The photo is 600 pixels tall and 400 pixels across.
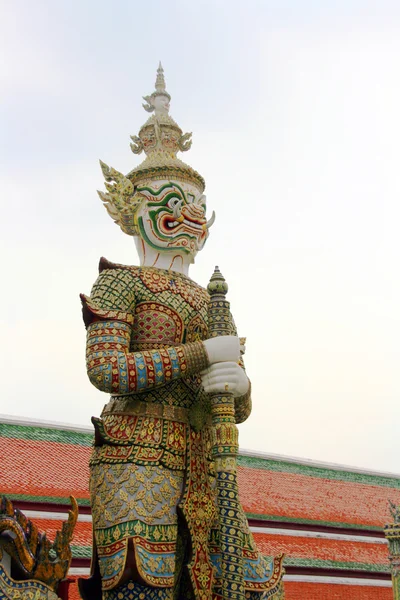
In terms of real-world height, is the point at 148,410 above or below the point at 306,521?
above

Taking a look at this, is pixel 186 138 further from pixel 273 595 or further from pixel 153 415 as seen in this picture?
pixel 273 595

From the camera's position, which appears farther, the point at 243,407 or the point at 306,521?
the point at 306,521

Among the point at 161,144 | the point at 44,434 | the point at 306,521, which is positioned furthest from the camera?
the point at 306,521

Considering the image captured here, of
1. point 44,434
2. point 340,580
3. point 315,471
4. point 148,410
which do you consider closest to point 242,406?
point 148,410

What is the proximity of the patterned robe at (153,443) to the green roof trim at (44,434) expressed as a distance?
15.4 feet

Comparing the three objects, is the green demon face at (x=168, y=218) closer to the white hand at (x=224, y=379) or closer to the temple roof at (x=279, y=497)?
the white hand at (x=224, y=379)

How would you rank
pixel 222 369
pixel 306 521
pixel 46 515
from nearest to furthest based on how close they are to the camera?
pixel 222 369, pixel 46 515, pixel 306 521

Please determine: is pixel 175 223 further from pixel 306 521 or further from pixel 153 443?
pixel 306 521

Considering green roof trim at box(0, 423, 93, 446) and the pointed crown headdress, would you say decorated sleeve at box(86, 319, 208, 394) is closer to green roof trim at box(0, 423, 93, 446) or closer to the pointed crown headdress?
the pointed crown headdress

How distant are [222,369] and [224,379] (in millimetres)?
61

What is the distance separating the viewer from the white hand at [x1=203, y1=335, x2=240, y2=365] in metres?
4.84

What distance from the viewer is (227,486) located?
15.2 feet

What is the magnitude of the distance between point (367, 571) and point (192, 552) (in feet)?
23.5

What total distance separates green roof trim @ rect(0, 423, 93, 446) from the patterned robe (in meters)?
4.68
